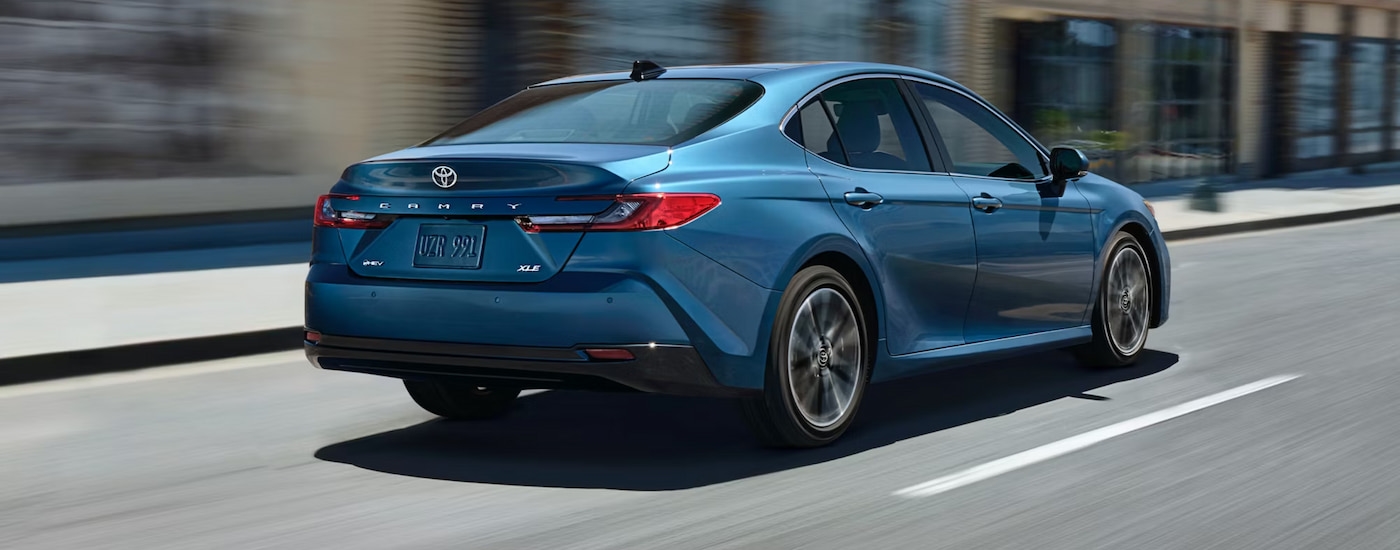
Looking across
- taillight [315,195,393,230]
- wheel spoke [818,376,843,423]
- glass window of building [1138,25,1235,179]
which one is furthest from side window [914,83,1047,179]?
glass window of building [1138,25,1235,179]

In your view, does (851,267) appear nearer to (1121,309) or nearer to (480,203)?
(480,203)

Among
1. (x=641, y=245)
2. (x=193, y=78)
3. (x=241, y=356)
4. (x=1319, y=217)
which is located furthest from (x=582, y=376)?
(x=1319, y=217)

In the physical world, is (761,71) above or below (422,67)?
above

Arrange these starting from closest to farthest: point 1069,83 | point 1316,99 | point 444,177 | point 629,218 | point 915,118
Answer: point 629,218, point 444,177, point 915,118, point 1069,83, point 1316,99

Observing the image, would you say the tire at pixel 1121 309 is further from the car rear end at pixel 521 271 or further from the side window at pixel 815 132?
the car rear end at pixel 521 271

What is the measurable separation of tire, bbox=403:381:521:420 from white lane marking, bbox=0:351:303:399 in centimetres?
209

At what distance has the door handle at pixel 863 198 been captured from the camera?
624 centimetres

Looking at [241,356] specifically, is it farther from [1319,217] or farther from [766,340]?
[1319,217]

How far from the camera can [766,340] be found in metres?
5.81

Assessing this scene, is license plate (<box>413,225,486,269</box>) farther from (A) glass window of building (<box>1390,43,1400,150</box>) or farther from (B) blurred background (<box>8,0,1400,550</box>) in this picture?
(A) glass window of building (<box>1390,43,1400,150</box>)

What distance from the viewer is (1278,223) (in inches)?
826

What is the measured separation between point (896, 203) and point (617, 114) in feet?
3.63

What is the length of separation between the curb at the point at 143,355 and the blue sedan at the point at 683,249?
248cm

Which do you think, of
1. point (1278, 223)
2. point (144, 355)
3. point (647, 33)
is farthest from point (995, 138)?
point (1278, 223)
